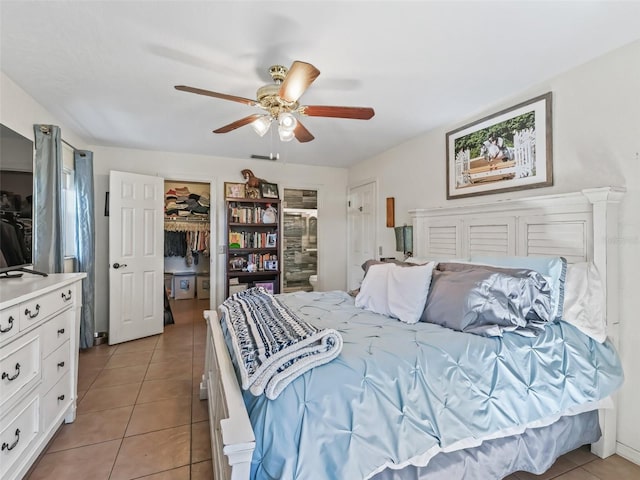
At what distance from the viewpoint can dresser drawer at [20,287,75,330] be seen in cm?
156

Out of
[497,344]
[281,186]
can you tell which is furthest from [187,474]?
[281,186]

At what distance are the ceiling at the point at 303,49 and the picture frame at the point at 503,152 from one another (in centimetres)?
17

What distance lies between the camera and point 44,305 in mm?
1745

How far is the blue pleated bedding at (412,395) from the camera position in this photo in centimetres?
113

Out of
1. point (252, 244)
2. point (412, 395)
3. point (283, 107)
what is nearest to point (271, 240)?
point (252, 244)

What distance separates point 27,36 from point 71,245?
7.83 ft

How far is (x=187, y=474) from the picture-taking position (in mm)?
1688

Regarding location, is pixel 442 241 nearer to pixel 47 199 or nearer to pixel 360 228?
pixel 360 228

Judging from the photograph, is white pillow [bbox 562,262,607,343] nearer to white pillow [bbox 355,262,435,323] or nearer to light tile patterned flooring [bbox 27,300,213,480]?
white pillow [bbox 355,262,435,323]

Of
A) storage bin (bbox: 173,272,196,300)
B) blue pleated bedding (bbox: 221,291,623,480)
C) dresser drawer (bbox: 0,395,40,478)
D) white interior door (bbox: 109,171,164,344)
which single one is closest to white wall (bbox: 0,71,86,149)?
white interior door (bbox: 109,171,164,344)

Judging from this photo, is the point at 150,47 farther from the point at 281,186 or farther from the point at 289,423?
the point at 281,186

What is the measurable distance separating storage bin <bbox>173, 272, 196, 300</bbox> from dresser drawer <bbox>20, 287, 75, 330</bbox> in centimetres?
443

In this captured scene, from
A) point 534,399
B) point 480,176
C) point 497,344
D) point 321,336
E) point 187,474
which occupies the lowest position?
point 187,474

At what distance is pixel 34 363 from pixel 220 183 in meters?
3.21
